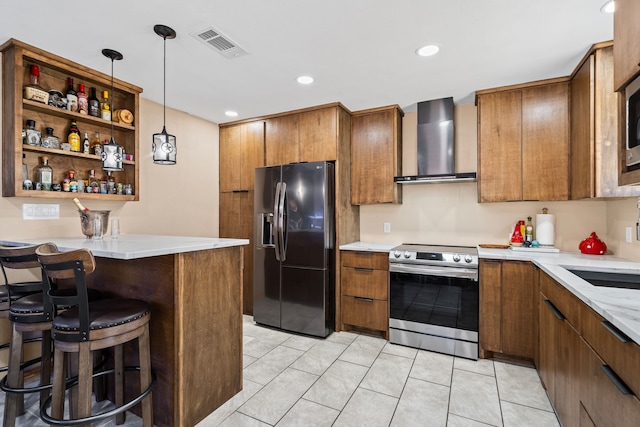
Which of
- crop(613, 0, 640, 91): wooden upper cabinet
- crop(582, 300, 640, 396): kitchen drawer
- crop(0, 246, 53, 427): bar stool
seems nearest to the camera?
crop(582, 300, 640, 396): kitchen drawer

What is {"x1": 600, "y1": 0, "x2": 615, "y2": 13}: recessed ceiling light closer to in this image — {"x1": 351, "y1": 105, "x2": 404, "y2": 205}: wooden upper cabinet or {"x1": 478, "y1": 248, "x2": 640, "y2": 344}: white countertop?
{"x1": 478, "y1": 248, "x2": 640, "y2": 344}: white countertop

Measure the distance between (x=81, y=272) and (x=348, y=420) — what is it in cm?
168

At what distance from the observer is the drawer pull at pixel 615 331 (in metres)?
1.03

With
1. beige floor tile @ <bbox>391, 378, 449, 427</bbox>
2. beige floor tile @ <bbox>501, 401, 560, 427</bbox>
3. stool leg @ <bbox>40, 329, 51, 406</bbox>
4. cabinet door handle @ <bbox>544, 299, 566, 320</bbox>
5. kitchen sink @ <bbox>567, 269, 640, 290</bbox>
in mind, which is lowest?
beige floor tile @ <bbox>391, 378, 449, 427</bbox>

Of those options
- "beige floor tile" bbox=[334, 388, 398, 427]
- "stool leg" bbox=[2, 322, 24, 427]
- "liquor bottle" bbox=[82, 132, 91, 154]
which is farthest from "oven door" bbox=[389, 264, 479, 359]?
"liquor bottle" bbox=[82, 132, 91, 154]

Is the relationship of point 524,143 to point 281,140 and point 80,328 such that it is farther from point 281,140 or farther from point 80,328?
point 80,328

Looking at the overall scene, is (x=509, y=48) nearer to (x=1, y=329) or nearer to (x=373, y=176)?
(x=373, y=176)

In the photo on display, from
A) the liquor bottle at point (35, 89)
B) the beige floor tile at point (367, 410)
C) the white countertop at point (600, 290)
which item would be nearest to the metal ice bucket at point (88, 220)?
the liquor bottle at point (35, 89)

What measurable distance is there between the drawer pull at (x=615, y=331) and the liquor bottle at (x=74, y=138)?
3.58 m

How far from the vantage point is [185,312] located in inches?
71.2

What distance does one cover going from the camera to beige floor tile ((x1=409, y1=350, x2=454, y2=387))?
245cm

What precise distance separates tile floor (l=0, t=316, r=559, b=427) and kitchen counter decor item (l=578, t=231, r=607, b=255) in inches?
44.9

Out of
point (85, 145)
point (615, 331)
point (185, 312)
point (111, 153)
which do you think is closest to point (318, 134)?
point (111, 153)

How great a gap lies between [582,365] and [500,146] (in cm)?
211
